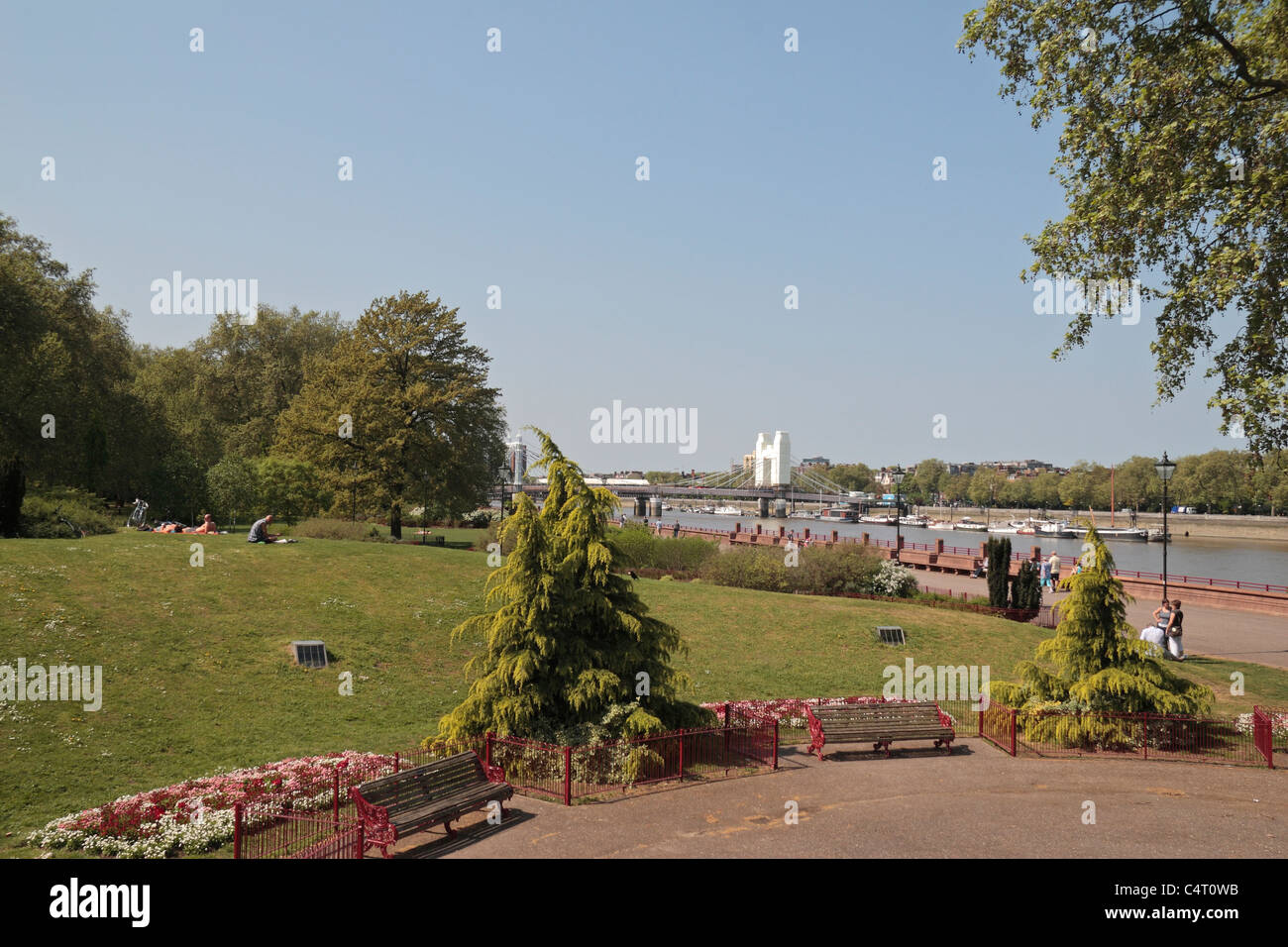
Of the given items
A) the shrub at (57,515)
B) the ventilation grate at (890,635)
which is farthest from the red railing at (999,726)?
the shrub at (57,515)

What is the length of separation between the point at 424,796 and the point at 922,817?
6925mm

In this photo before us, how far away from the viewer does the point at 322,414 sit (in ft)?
147

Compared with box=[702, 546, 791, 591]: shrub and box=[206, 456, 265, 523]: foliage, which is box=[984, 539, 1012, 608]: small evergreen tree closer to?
box=[702, 546, 791, 591]: shrub

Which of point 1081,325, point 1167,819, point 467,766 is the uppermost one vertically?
point 1081,325

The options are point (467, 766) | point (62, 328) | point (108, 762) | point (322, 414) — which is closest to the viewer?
point (467, 766)

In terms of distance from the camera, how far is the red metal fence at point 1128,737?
1530 centimetres

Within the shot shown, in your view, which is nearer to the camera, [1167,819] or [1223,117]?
[1167,819]

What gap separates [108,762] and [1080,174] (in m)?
22.7

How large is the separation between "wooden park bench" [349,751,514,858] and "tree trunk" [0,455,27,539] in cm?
2200

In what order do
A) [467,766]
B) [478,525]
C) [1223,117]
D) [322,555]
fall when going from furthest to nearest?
[478,525] → [322,555] → [1223,117] → [467,766]

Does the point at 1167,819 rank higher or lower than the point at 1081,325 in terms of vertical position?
lower

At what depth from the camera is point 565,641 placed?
Result: 14.1 meters
